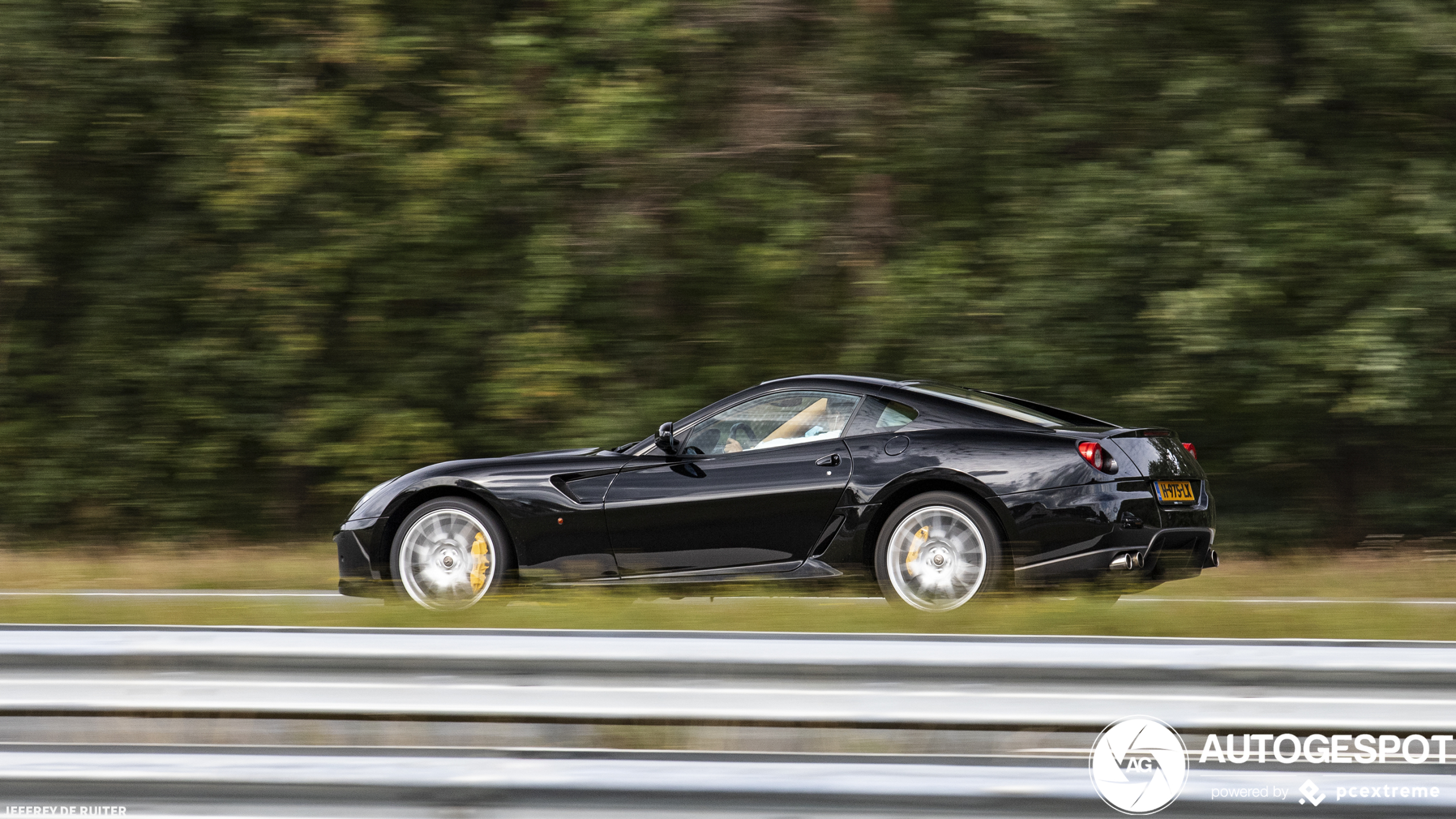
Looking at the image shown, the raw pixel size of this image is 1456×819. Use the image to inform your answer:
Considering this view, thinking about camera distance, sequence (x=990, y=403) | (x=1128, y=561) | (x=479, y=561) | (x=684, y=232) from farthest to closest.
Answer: (x=684, y=232)
(x=479, y=561)
(x=990, y=403)
(x=1128, y=561)

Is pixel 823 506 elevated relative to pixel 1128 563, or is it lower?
elevated

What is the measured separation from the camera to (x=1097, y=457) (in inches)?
235

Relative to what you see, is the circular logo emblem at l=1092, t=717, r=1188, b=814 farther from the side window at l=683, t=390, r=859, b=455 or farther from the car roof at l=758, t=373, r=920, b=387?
the car roof at l=758, t=373, r=920, b=387

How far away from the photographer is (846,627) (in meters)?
4.98

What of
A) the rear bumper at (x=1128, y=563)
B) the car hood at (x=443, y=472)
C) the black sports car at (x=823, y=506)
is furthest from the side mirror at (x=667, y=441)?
the rear bumper at (x=1128, y=563)

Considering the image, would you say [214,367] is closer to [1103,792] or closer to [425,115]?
[425,115]

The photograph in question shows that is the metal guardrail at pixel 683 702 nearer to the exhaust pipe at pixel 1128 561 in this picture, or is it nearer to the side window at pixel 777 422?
the exhaust pipe at pixel 1128 561

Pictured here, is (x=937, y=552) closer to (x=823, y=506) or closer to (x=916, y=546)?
(x=916, y=546)

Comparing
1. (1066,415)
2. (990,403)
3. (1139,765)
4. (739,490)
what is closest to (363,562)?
(739,490)

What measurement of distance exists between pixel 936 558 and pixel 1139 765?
2.99 meters

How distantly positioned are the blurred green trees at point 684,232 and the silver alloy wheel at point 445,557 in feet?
16.4

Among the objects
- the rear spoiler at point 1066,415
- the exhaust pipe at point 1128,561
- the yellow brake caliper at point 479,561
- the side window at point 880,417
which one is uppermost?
the side window at point 880,417

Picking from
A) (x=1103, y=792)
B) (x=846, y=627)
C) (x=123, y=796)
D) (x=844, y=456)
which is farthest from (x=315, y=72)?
(x=1103, y=792)

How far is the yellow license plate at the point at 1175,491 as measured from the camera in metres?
6.05
